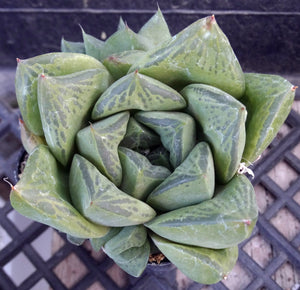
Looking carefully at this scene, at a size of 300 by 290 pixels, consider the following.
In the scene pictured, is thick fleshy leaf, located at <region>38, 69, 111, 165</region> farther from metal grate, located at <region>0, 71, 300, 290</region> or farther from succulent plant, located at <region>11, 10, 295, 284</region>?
metal grate, located at <region>0, 71, 300, 290</region>

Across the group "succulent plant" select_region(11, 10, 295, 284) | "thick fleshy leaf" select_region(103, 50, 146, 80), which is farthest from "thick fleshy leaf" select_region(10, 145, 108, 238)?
"thick fleshy leaf" select_region(103, 50, 146, 80)

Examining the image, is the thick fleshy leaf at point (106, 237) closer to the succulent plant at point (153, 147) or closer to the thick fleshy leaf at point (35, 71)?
the succulent plant at point (153, 147)

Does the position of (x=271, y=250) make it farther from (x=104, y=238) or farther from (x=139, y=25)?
(x=139, y=25)

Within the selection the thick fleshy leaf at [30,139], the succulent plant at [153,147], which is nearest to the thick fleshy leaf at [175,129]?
the succulent plant at [153,147]

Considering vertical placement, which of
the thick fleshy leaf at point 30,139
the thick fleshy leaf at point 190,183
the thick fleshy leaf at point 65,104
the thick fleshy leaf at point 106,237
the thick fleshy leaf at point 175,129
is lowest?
the thick fleshy leaf at point 106,237

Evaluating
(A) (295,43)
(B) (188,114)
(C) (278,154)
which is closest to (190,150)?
(B) (188,114)

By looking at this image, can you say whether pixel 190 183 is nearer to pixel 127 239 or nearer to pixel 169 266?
pixel 127 239
